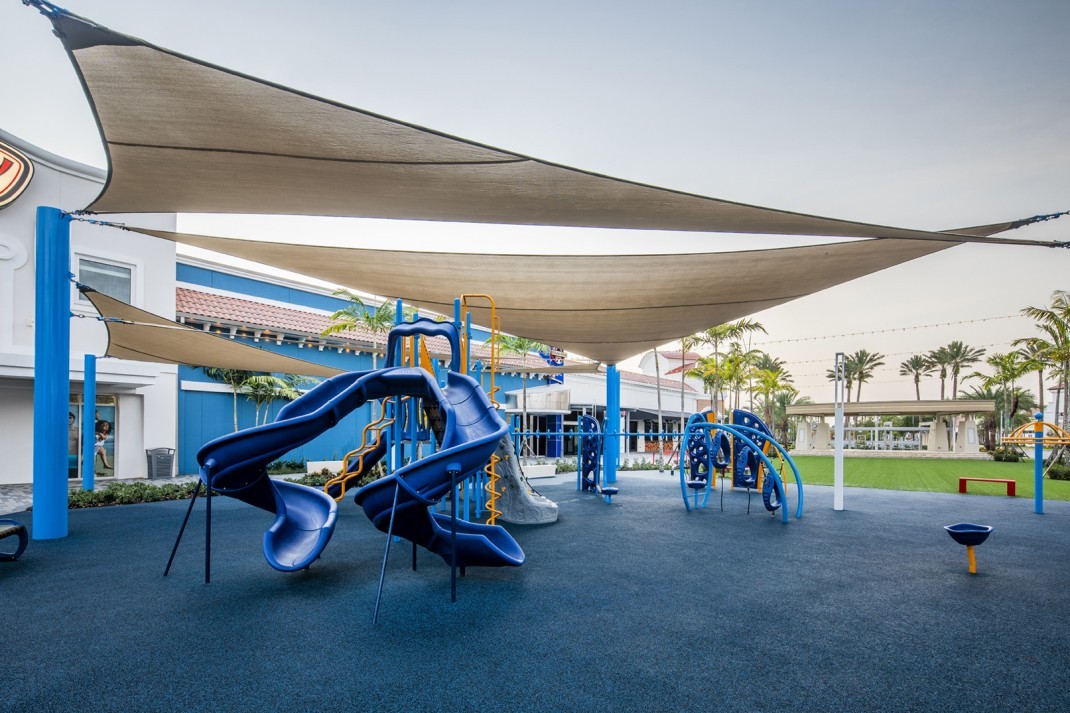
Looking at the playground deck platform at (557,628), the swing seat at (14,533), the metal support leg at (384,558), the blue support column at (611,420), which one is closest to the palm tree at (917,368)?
the blue support column at (611,420)

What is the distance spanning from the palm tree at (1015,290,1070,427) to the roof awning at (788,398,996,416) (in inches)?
138

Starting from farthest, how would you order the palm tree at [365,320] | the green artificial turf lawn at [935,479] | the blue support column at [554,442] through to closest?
the blue support column at [554,442] → the palm tree at [365,320] → the green artificial turf lawn at [935,479]

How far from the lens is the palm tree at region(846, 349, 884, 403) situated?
4316 cm

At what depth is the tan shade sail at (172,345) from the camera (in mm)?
7801

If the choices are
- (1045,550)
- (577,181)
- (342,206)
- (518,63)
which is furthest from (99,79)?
(1045,550)

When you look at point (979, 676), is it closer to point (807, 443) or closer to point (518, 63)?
point (518, 63)

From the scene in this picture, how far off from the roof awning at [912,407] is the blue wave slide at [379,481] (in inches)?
832

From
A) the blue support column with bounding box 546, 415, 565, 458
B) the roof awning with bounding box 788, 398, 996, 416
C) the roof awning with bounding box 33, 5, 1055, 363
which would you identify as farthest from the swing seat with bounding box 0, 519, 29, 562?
the roof awning with bounding box 788, 398, 996, 416

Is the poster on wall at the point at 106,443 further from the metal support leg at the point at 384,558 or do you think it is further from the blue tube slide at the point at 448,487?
the metal support leg at the point at 384,558

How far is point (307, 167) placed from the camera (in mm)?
4496

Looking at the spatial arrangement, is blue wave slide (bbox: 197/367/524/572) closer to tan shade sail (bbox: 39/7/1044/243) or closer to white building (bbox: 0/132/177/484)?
tan shade sail (bbox: 39/7/1044/243)

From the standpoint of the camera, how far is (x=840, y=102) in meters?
7.02

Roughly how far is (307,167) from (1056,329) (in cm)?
2406

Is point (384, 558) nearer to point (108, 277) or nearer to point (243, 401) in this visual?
point (108, 277)
